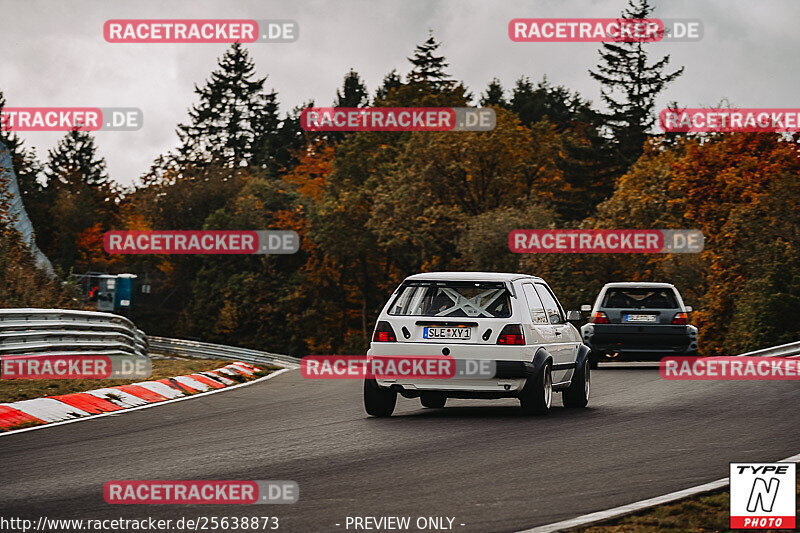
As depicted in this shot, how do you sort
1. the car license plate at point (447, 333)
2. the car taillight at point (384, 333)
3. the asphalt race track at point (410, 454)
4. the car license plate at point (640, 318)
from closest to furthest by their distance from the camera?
the asphalt race track at point (410, 454) < the car license plate at point (447, 333) < the car taillight at point (384, 333) < the car license plate at point (640, 318)

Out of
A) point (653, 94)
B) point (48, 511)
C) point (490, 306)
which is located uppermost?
point (653, 94)

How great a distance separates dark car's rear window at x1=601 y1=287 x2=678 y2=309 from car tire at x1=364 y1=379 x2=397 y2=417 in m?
9.93

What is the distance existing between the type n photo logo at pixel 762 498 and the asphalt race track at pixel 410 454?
0.61 m

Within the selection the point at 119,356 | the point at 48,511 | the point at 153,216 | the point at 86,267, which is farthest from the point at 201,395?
the point at 86,267

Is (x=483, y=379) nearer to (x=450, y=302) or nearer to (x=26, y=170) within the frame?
(x=450, y=302)

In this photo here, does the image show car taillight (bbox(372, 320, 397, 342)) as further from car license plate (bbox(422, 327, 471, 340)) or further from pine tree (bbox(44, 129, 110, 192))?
pine tree (bbox(44, 129, 110, 192))

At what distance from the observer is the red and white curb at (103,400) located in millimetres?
12359

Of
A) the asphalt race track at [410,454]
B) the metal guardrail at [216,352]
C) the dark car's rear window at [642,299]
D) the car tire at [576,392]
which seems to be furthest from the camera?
the metal guardrail at [216,352]

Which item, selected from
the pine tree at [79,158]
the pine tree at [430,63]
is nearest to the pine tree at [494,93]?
the pine tree at [430,63]

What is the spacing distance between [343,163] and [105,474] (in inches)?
2743

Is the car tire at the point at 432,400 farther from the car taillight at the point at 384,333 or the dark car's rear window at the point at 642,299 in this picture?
the dark car's rear window at the point at 642,299

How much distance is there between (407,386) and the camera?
12.5m

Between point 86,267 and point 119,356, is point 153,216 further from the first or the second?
point 119,356

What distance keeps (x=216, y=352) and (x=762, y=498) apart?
4036cm
